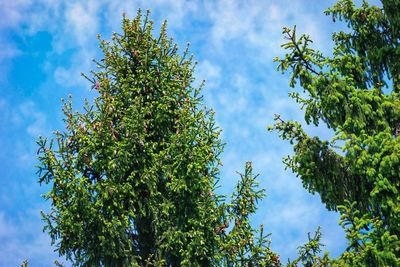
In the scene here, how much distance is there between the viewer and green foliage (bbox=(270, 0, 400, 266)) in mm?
12023

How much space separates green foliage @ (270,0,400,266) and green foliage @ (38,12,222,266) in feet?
12.5

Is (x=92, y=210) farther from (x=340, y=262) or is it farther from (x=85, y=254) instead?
(x=340, y=262)

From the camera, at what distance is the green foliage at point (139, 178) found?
1683 cm

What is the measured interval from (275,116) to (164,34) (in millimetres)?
7788

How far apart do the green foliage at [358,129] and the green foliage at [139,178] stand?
3.81m

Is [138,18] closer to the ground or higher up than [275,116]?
higher up

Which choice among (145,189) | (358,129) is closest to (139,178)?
(145,189)

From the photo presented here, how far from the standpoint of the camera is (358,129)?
13242 mm

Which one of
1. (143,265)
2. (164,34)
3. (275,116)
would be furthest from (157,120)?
(275,116)

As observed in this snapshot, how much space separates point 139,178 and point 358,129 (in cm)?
718

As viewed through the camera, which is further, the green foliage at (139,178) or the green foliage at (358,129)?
the green foliage at (139,178)

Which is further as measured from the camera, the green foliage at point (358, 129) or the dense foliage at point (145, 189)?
the dense foliage at point (145, 189)

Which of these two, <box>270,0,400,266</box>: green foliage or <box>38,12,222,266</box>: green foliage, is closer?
<box>270,0,400,266</box>: green foliage

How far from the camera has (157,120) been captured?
61.5 feet
